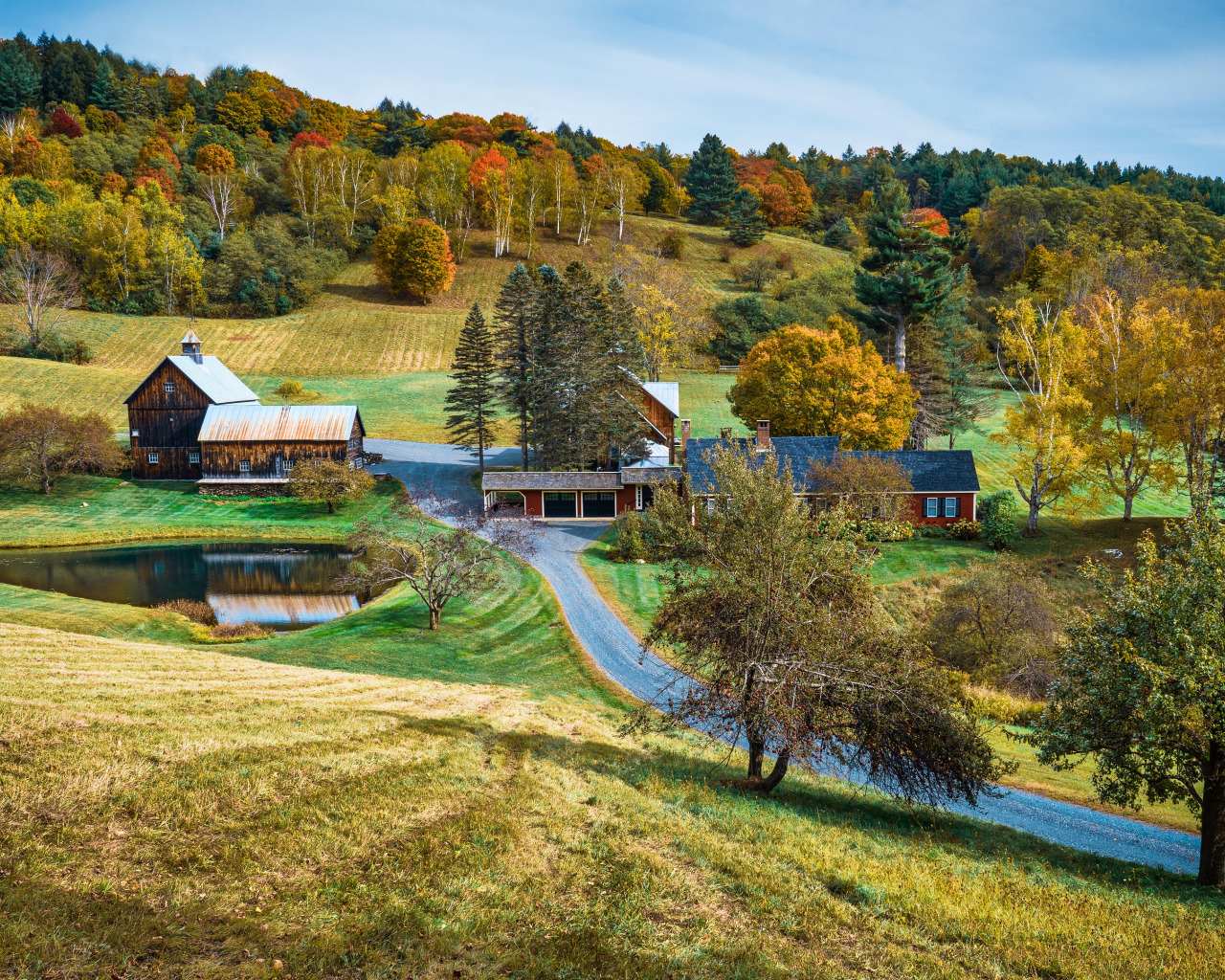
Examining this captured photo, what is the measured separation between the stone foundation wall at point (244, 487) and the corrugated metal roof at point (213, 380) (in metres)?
6.82

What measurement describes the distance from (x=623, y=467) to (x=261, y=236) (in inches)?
2547

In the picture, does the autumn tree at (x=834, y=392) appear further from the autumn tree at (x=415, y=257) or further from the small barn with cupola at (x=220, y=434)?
the autumn tree at (x=415, y=257)

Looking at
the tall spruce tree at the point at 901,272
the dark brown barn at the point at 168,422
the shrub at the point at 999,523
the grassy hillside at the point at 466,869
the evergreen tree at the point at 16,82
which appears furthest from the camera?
the evergreen tree at the point at 16,82

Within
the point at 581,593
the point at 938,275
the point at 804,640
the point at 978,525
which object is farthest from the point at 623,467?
the point at 804,640

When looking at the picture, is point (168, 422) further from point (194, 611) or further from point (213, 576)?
point (194, 611)

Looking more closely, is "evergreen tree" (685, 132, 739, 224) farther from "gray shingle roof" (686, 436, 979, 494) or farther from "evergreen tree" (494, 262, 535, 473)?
"gray shingle roof" (686, 436, 979, 494)

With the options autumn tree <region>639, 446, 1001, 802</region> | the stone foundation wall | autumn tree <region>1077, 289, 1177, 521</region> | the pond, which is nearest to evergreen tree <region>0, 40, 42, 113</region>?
the stone foundation wall

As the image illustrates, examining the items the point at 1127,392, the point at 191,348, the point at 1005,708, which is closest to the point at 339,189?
the point at 191,348

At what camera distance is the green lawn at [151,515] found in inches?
1776

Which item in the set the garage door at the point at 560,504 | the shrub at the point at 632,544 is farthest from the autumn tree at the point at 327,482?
the shrub at the point at 632,544

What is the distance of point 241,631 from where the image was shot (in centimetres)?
2988

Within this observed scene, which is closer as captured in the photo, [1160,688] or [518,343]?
[1160,688]

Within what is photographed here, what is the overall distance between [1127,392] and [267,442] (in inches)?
→ 2148

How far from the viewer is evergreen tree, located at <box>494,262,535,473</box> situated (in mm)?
50406
